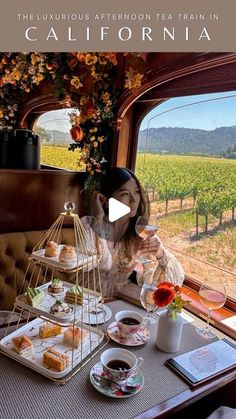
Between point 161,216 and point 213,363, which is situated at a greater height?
point 161,216

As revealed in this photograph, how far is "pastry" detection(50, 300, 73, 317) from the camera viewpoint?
938 millimetres

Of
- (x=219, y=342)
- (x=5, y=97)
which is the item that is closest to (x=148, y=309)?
(x=219, y=342)

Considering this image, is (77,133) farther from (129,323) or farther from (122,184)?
(129,323)

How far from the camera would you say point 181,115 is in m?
1.72

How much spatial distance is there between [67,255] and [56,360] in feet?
1.01

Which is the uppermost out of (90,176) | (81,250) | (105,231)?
(90,176)

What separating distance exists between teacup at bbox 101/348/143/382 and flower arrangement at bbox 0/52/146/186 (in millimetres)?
1274

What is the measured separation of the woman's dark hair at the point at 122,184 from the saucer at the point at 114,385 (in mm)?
992

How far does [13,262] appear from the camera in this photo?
168cm

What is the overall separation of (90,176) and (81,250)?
3.34 feet

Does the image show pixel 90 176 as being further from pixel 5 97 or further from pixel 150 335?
pixel 5 97

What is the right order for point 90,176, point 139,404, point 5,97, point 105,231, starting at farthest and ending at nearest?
point 5,97 < point 90,176 < point 105,231 < point 139,404

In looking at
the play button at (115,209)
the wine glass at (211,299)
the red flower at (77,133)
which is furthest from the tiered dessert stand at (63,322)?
the red flower at (77,133)

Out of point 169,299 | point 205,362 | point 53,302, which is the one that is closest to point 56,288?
point 53,302
